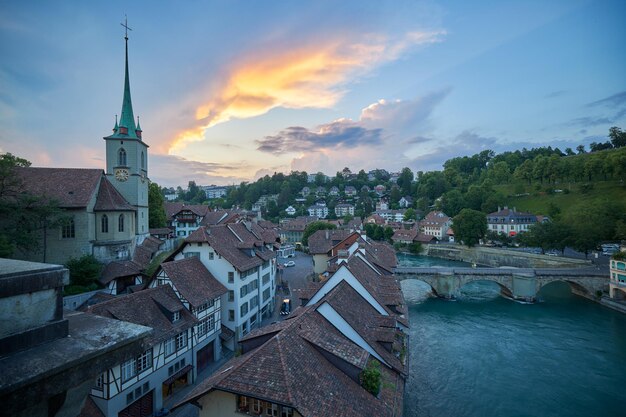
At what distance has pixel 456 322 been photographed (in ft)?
113

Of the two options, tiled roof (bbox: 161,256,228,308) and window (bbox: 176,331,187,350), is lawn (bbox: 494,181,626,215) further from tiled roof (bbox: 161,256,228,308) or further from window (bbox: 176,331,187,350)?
window (bbox: 176,331,187,350)

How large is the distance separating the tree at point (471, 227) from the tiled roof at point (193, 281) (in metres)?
62.2

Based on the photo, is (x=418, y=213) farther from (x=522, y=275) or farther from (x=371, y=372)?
(x=371, y=372)

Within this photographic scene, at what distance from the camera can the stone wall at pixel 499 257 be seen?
5375 cm

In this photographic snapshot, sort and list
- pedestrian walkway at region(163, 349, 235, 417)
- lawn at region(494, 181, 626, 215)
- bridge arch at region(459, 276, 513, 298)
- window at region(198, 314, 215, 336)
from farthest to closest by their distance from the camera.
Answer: lawn at region(494, 181, 626, 215), bridge arch at region(459, 276, 513, 298), window at region(198, 314, 215, 336), pedestrian walkway at region(163, 349, 235, 417)

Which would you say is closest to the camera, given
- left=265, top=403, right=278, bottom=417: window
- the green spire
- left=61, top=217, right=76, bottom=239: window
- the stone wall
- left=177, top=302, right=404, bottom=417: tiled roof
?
left=177, top=302, right=404, bottom=417: tiled roof

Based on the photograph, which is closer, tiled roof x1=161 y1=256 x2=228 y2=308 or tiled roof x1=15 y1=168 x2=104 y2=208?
tiled roof x1=161 y1=256 x2=228 y2=308

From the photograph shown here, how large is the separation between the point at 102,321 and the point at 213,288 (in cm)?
2179

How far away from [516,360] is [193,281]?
25602mm

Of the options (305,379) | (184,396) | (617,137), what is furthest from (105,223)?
(617,137)

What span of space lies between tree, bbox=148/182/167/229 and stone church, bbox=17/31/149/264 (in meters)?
12.2

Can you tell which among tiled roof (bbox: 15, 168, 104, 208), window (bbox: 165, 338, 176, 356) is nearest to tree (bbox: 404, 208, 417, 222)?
tiled roof (bbox: 15, 168, 104, 208)

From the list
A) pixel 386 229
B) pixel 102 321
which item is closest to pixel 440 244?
pixel 386 229

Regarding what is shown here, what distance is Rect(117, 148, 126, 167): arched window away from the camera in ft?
121
